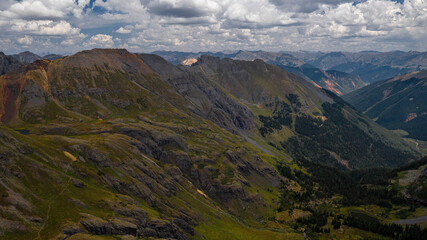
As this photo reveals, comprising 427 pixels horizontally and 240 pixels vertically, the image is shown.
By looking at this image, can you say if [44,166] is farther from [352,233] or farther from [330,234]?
[352,233]

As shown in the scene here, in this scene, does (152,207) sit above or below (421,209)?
above

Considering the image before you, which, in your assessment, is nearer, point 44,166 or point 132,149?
point 44,166

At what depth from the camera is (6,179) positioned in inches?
3664

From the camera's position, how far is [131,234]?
324 feet

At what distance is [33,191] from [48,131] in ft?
384

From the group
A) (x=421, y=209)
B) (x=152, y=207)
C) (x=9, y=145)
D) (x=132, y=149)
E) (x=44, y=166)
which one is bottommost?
(x=421, y=209)

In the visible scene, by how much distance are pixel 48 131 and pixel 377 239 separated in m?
229

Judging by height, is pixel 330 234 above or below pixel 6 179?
below

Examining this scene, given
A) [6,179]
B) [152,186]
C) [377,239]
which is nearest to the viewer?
[6,179]

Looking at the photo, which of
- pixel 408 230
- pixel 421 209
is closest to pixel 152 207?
pixel 408 230

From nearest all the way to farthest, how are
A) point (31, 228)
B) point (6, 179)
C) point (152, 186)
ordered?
point (31, 228) < point (6, 179) < point (152, 186)

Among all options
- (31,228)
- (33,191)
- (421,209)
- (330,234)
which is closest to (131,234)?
(31,228)

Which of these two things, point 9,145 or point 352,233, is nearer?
point 9,145

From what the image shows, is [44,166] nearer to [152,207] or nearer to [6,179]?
[6,179]
